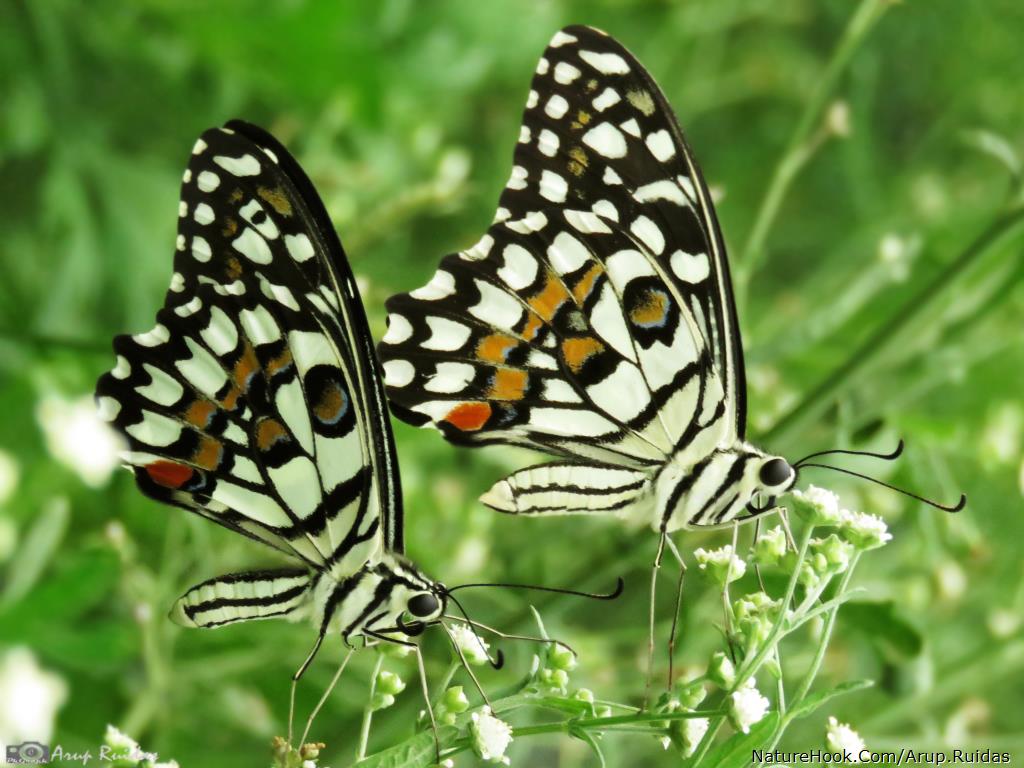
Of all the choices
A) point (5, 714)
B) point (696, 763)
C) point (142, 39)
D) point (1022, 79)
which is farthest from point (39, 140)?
point (1022, 79)

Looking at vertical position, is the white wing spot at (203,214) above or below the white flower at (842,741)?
above

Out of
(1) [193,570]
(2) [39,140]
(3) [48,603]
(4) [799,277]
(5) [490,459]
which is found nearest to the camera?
(3) [48,603]

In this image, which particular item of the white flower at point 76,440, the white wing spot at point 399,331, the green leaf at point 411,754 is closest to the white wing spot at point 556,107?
the white wing spot at point 399,331

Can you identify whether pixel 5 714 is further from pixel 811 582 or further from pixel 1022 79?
pixel 1022 79

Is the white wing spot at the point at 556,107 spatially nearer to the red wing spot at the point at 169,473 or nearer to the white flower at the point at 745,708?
the red wing spot at the point at 169,473

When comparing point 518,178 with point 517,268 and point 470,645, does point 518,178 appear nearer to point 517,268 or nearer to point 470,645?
point 517,268

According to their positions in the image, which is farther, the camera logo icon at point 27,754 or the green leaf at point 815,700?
the camera logo icon at point 27,754

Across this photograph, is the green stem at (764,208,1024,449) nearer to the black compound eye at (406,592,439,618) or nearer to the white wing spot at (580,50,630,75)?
the white wing spot at (580,50,630,75)
